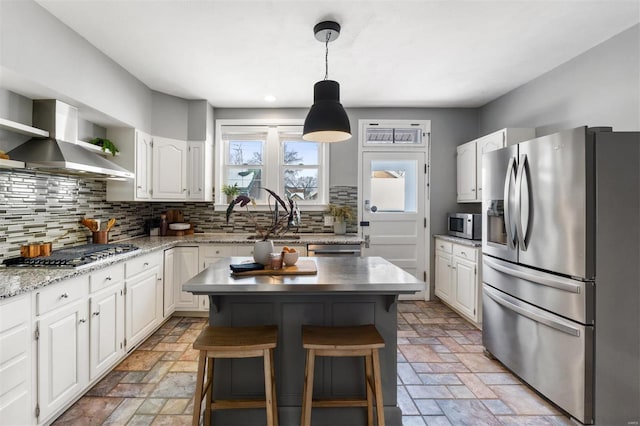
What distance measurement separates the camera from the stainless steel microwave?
361cm

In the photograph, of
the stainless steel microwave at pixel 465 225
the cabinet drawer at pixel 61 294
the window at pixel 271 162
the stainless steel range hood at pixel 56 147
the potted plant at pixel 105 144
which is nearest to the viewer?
the cabinet drawer at pixel 61 294

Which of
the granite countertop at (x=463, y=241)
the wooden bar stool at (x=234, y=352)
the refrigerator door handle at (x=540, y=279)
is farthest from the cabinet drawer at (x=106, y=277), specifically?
the granite countertop at (x=463, y=241)

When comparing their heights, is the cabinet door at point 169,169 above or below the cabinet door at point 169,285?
above

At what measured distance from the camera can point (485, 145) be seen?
12.2 feet

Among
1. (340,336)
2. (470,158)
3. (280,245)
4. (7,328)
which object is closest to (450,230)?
(470,158)

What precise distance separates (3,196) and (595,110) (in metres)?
4.59

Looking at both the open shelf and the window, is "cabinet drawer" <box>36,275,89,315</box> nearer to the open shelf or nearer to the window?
the open shelf

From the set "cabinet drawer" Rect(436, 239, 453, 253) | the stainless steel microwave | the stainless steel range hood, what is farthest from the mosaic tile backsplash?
the stainless steel microwave

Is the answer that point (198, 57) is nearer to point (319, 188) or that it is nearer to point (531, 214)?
point (319, 188)

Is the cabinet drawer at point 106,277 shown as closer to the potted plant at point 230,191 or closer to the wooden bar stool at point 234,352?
the wooden bar stool at point 234,352

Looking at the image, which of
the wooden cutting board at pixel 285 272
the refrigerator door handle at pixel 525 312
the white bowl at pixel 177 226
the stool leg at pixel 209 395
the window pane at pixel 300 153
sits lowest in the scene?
the stool leg at pixel 209 395

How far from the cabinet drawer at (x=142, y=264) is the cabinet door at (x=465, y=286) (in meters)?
3.30

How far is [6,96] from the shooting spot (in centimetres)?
223

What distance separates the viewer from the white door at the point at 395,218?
4414 millimetres
